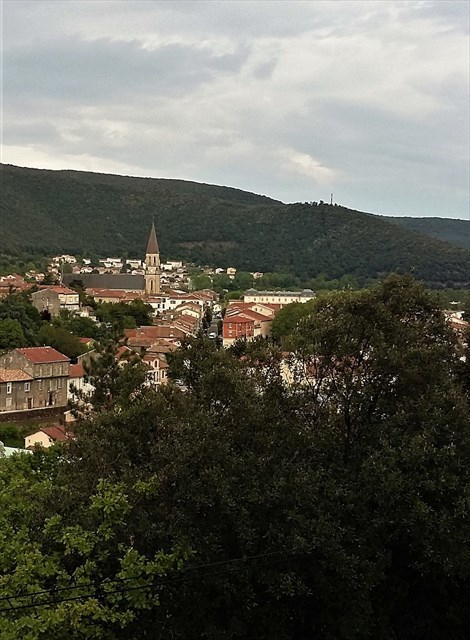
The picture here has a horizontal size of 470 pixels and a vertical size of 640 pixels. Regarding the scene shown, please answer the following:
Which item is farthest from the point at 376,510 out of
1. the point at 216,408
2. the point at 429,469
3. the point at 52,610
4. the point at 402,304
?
the point at 52,610

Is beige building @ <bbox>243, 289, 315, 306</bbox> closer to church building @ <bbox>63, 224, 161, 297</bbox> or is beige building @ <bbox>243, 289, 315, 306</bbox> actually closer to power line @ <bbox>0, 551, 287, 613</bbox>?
church building @ <bbox>63, 224, 161, 297</bbox>

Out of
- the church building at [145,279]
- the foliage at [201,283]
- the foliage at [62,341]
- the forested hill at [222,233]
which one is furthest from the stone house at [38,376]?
the forested hill at [222,233]

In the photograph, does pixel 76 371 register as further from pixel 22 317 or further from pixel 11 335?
pixel 22 317

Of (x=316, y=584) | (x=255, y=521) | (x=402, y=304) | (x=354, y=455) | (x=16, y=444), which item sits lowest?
(x=16, y=444)

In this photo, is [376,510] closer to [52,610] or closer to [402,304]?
[402,304]

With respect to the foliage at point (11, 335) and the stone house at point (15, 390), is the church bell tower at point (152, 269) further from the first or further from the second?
the stone house at point (15, 390)

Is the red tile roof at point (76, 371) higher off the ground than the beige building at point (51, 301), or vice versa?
the beige building at point (51, 301)

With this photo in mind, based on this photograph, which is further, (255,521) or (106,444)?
(106,444)

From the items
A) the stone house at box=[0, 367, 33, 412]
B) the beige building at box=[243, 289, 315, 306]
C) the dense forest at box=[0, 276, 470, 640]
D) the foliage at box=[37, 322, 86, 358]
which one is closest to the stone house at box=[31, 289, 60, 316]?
the foliage at box=[37, 322, 86, 358]
